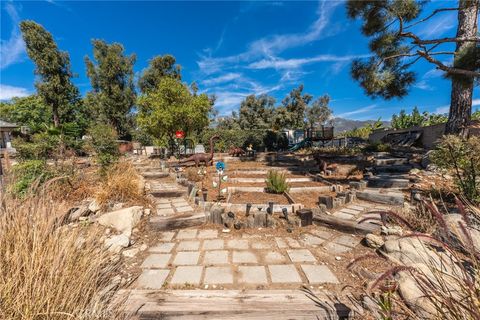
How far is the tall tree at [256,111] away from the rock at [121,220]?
2496cm

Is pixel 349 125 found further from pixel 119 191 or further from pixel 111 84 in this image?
pixel 119 191

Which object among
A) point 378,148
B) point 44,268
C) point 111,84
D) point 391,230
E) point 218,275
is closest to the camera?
point 44,268

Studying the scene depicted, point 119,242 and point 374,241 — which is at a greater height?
point 119,242

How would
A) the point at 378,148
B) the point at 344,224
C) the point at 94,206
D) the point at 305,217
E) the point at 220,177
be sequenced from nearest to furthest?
the point at 344,224 < the point at 305,217 < the point at 94,206 < the point at 220,177 < the point at 378,148

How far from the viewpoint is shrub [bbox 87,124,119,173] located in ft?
18.1

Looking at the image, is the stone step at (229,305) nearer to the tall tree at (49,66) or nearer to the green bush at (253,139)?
the green bush at (253,139)

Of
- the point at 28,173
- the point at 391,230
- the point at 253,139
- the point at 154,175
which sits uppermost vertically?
the point at 253,139

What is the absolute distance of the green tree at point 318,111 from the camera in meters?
30.2

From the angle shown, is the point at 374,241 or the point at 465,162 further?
the point at 465,162

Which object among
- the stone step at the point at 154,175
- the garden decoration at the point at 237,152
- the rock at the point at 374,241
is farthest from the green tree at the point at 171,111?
the rock at the point at 374,241

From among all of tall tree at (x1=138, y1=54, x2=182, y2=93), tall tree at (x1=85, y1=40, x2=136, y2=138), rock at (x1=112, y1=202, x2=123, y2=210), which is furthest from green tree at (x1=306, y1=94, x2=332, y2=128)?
rock at (x1=112, y1=202, x2=123, y2=210)

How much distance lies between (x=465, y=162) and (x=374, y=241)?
2523mm

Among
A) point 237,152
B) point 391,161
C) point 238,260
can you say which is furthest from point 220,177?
point 237,152

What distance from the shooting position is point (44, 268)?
5.12 ft
